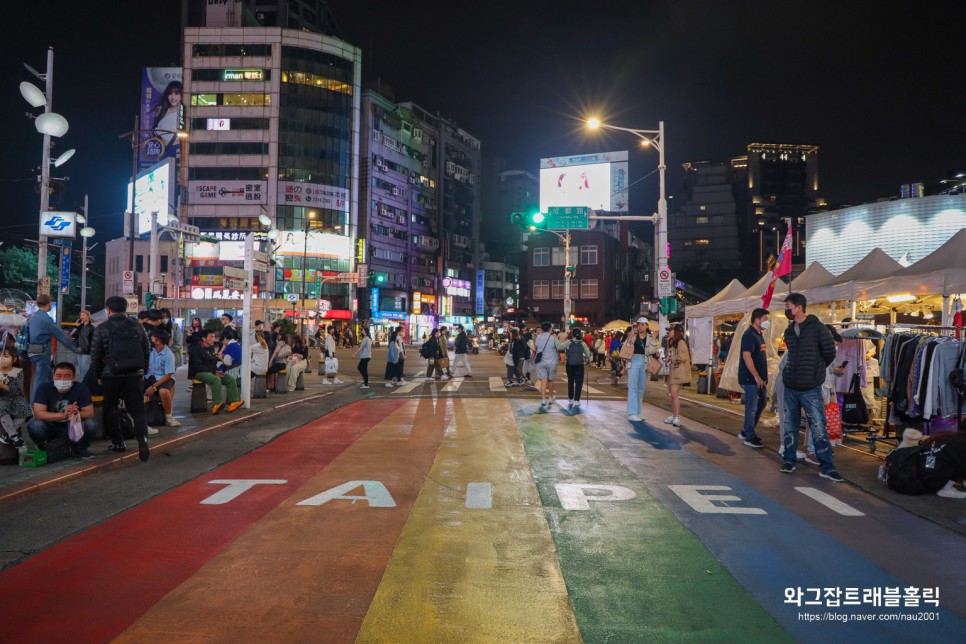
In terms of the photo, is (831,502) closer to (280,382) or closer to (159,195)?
(280,382)

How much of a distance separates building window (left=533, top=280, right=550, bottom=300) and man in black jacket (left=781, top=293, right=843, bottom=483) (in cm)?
6495

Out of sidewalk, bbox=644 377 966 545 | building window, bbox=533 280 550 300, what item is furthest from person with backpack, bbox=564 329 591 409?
building window, bbox=533 280 550 300

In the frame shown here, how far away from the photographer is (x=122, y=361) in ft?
27.3

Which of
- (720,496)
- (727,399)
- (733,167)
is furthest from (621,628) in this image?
(733,167)

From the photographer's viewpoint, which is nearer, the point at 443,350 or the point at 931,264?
the point at 931,264

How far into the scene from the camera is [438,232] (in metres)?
103

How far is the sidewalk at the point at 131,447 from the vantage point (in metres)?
7.02

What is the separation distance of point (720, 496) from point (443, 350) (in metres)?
17.8

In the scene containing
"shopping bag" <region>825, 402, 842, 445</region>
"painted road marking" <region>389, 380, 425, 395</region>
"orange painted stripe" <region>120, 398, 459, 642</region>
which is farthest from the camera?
"painted road marking" <region>389, 380, 425, 395</region>

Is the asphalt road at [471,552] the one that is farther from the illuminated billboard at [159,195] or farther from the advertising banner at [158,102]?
the advertising banner at [158,102]

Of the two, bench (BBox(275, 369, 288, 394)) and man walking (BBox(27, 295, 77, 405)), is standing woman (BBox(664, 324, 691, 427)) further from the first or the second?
bench (BBox(275, 369, 288, 394))

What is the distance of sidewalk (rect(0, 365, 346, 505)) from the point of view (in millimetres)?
7020

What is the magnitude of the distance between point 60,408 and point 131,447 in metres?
1.30

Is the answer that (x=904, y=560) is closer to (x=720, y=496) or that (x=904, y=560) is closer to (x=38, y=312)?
(x=720, y=496)
